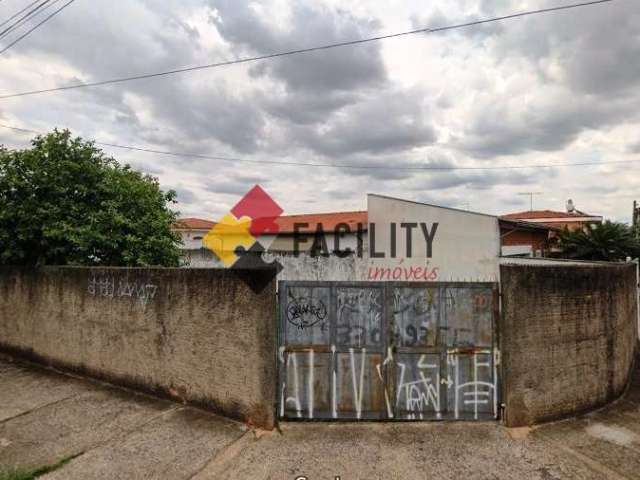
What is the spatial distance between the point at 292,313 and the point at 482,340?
2.13 meters

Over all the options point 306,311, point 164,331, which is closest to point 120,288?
point 164,331

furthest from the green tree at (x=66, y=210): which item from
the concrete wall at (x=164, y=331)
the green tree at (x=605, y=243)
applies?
the green tree at (x=605, y=243)

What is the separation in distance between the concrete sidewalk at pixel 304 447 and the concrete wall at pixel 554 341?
251 mm

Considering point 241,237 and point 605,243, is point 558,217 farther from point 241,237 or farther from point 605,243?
point 241,237

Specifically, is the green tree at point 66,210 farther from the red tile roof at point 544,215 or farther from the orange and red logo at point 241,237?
the red tile roof at point 544,215

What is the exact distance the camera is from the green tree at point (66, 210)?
7.15 meters

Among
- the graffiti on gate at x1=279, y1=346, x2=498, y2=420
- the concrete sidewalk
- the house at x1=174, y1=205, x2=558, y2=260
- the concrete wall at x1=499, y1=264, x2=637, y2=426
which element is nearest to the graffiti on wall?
the concrete sidewalk

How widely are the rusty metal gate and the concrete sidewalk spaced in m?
0.21

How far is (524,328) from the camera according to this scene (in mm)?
4273

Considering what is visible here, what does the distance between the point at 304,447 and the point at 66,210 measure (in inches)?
249

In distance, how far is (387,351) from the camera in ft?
14.3

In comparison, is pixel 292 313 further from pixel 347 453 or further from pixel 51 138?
pixel 51 138

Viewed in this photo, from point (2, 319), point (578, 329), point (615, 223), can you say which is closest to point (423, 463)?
point (578, 329)

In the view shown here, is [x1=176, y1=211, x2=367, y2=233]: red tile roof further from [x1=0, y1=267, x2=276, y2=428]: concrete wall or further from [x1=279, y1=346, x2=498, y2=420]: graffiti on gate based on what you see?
[x1=279, y1=346, x2=498, y2=420]: graffiti on gate
